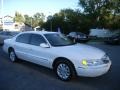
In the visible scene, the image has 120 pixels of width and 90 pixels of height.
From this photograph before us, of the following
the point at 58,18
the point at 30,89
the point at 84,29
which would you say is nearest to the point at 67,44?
the point at 30,89

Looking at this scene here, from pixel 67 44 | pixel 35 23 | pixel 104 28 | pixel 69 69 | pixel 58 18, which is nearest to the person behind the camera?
pixel 69 69

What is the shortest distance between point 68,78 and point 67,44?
1508mm

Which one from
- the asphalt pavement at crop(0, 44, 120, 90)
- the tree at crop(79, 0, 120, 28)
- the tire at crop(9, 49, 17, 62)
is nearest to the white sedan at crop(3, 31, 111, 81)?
the asphalt pavement at crop(0, 44, 120, 90)

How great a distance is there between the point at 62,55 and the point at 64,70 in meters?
0.49

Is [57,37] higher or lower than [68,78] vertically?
higher

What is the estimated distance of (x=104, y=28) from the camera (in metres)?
49.3

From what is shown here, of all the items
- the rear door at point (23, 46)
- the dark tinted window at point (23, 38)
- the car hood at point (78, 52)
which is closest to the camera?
the car hood at point (78, 52)

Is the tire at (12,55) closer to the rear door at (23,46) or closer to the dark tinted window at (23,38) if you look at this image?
the rear door at (23,46)

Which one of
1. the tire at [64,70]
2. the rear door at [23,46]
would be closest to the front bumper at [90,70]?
the tire at [64,70]

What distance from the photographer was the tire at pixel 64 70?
7277 millimetres

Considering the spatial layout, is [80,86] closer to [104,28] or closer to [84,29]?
[104,28]

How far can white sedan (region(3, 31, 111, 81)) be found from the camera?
7.02 metres

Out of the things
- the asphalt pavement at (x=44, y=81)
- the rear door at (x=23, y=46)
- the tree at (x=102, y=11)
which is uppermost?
the tree at (x=102, y=11)

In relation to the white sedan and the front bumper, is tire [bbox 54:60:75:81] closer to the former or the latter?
the white sedan
